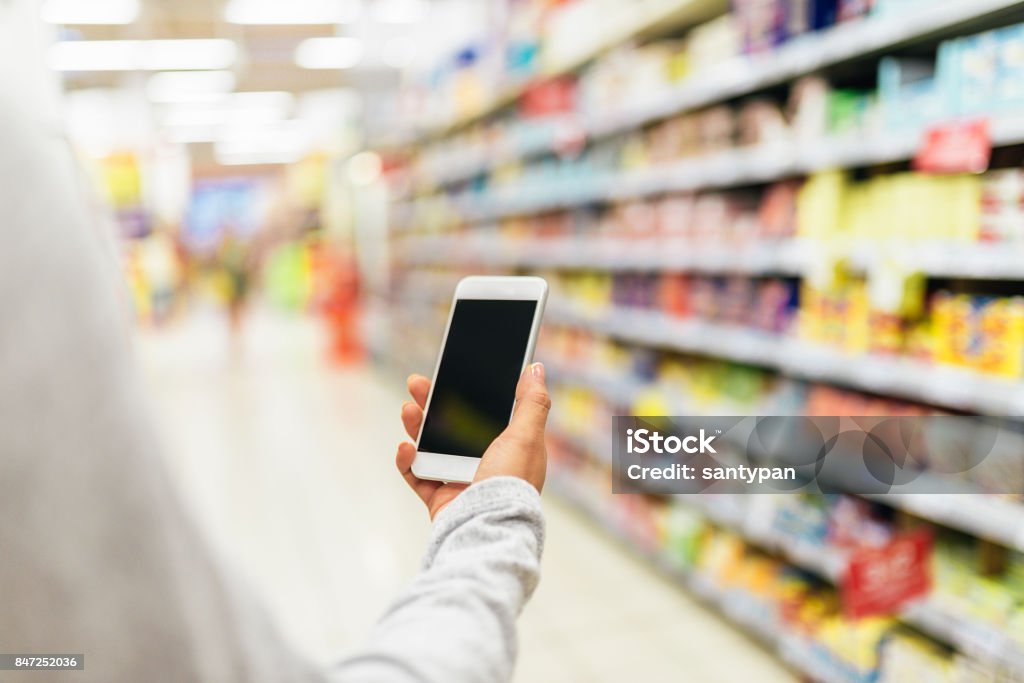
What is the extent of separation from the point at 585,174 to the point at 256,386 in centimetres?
516

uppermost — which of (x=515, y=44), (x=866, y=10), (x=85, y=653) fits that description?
(x=515, y=44)

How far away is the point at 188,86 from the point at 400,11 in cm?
517

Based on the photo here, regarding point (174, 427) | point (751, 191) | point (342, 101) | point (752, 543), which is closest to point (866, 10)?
point (751, 191)

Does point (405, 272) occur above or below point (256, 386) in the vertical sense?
above

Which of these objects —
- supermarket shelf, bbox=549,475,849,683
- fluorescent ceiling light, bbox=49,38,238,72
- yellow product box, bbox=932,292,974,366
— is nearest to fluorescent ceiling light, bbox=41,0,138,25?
fluorescent ceiling light, bbox=49,38,238,72

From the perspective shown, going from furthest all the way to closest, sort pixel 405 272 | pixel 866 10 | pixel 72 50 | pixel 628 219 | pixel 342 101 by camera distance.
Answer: pixel 342 101 < pixel 72 50 < pixel 405 272 < pixel 628 219 < pixel 866 10

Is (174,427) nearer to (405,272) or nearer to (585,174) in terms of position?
(405,272)

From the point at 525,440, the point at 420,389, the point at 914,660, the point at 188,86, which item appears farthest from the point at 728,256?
the point at 188,86

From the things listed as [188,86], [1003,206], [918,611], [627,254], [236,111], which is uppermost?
[188,86]

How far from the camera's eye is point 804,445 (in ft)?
7.76

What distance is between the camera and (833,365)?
2.27 meters

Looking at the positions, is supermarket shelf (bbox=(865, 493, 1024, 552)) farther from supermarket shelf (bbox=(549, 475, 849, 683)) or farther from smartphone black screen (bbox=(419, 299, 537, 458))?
smartphone black screen (bbox=(419, 299, 537, 458))

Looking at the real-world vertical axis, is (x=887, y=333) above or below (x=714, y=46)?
below

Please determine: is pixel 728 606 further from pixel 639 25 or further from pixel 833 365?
pixel 639 25
